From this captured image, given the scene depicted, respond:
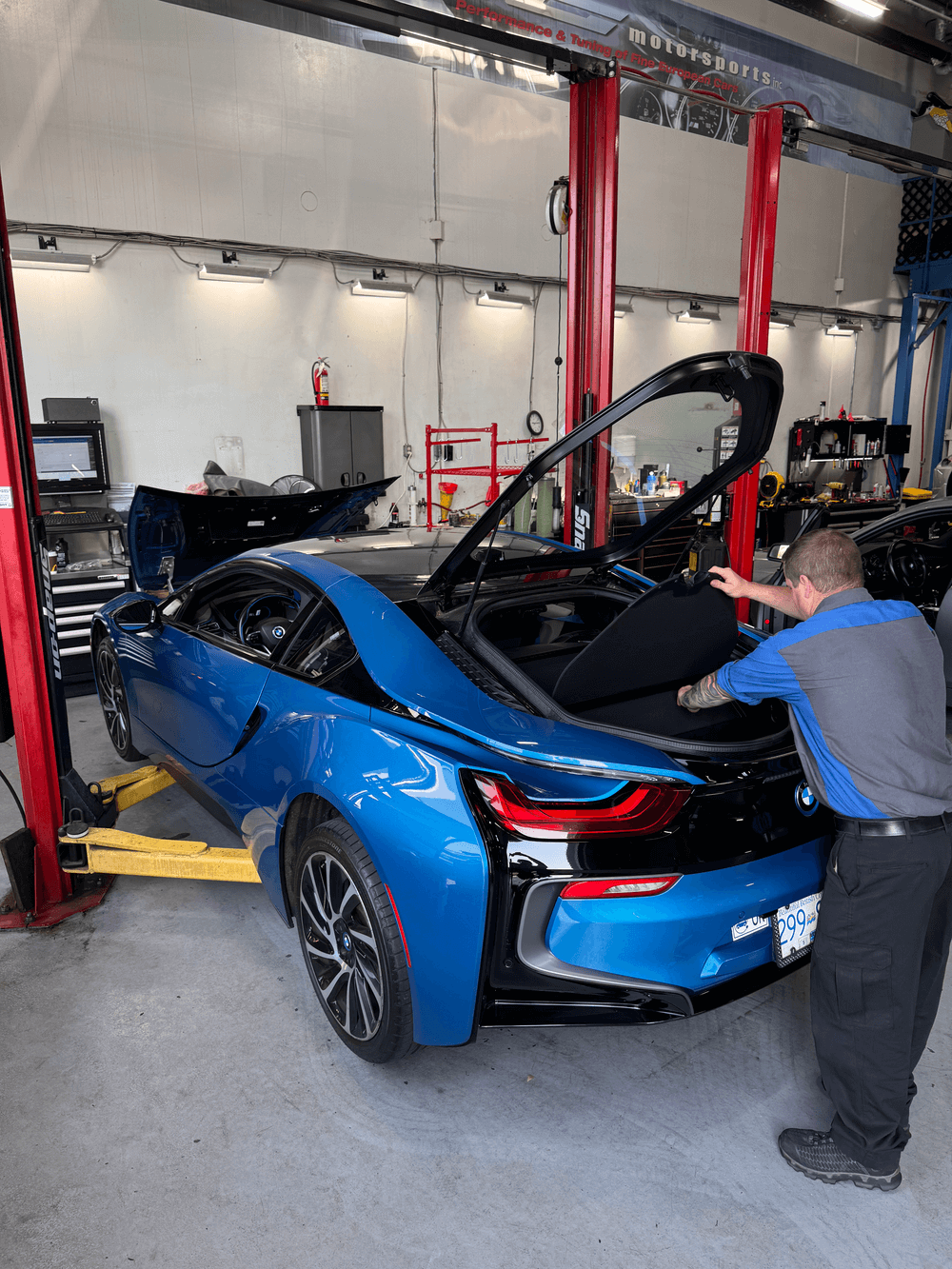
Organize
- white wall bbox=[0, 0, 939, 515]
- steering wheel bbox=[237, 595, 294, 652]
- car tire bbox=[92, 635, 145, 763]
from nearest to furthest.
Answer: steering wheel bbox=[237, 595, 294, 652] → car tire bbox=[92, 635, 145, 763] → white wall bbox=[0, 0, 939, 515]

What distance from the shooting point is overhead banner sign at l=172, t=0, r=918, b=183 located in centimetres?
615

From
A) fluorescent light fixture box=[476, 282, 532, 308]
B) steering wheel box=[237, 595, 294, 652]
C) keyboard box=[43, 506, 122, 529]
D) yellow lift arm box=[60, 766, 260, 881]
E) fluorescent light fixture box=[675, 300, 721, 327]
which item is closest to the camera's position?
steering wheel box=[237, 595, 294, 652]

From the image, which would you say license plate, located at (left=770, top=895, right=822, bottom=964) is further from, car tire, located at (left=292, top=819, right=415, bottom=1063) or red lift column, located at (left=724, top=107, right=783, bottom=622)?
red lift column, located at (left=724, top=107, right=783, bottom=622)

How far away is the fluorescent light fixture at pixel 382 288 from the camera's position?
25.8ft

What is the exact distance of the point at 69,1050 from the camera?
210cm

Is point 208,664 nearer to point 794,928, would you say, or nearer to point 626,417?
point 626,417

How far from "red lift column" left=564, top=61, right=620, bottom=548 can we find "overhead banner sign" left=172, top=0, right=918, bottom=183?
0.84 m

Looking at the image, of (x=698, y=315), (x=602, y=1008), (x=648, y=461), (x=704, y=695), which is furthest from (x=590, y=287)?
(x=698, y=315)

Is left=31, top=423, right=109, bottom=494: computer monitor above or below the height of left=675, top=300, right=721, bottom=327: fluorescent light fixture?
below

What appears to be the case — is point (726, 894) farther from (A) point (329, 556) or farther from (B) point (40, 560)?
(B) point (40, 560)

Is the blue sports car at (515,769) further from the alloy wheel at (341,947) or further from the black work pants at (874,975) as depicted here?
the black work pants at (874,975)

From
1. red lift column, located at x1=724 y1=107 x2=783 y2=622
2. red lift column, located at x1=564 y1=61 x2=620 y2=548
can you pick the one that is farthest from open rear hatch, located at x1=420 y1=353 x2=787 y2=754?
red lift column, located at x1=724 y1=107 x2=783 y2=622

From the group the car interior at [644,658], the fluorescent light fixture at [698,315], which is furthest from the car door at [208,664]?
the fluorescent light fixture at [698,315]

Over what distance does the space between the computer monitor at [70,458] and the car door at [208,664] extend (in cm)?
342
